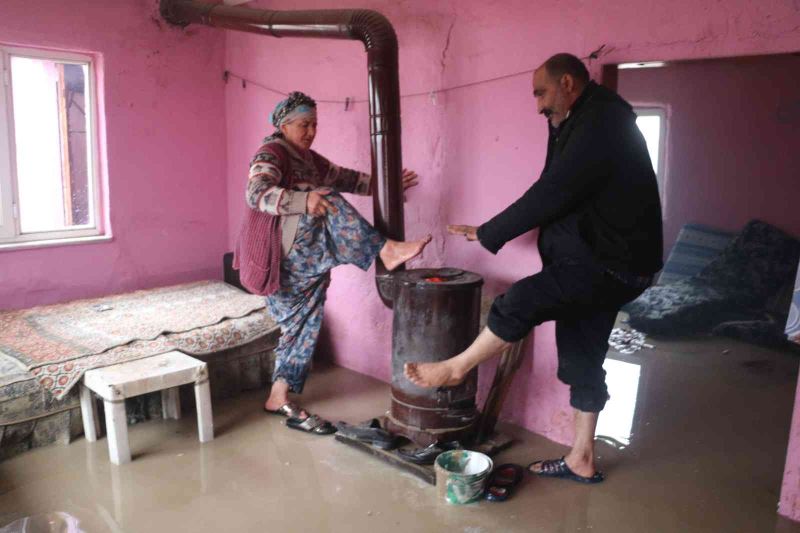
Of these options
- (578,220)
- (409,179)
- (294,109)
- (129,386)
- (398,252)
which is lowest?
(129,386)

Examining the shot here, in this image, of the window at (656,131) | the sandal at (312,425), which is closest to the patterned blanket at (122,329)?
the sandal at (312,425)

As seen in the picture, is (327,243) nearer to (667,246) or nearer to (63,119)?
(63,119)

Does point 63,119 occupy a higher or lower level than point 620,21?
lower

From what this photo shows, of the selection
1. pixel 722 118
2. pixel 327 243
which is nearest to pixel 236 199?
pixel 327 243

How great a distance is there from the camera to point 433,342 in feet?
10.3

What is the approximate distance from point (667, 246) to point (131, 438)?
4.85 meters

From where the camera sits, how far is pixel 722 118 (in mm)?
6023

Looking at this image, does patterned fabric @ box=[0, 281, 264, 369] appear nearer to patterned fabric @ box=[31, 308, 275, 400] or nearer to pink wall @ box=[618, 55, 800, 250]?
patterned fabric @ box=[31, 308, 275, 400]

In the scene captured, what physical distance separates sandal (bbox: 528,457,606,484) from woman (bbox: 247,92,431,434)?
1.06 m

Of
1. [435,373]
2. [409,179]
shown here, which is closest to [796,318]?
[435,373]

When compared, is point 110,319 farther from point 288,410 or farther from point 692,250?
point 692,250

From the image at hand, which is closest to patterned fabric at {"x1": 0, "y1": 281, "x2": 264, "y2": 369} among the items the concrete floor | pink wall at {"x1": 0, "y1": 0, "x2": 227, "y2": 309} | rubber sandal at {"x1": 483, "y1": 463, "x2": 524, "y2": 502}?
pink wall at {"x1": 0, "y1": 0, "x2": 227, "y2": 309}

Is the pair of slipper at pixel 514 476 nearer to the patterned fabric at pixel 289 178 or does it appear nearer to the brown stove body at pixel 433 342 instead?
the brown stove body at pixel 433 342

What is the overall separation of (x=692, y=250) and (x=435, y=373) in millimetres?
4095
